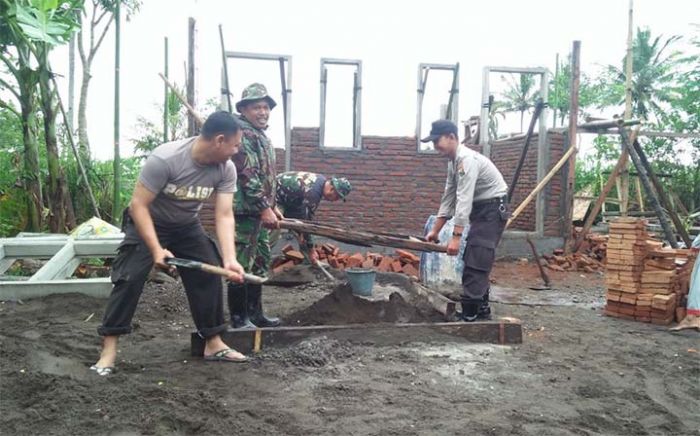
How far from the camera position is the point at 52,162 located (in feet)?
22.7

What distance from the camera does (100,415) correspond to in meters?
2.66

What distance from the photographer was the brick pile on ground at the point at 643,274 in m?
5.51

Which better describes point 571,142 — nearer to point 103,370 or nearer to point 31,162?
point 31,162

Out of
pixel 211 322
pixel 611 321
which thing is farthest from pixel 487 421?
pixel 611 321

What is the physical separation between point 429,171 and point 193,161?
22.7 ft

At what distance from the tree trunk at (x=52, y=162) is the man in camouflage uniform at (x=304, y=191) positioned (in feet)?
8.95

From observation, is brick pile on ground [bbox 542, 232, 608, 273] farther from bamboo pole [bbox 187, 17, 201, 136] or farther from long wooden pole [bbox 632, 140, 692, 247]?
bamboo pole [bbox 187, 17, 201, 136]

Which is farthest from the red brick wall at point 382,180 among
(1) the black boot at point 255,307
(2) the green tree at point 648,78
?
(2) the green tree at point 648,78

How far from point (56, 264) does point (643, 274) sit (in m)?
5.60

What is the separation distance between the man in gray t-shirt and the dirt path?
0.30 m

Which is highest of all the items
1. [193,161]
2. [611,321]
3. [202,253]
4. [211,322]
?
[193,161]

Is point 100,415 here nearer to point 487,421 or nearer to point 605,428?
point 487,421

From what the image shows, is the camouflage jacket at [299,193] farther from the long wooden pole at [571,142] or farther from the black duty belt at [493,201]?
the long wooden pole at [571,142]

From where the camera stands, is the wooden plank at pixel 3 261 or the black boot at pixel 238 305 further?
the wooden plank at pixel 3 261
